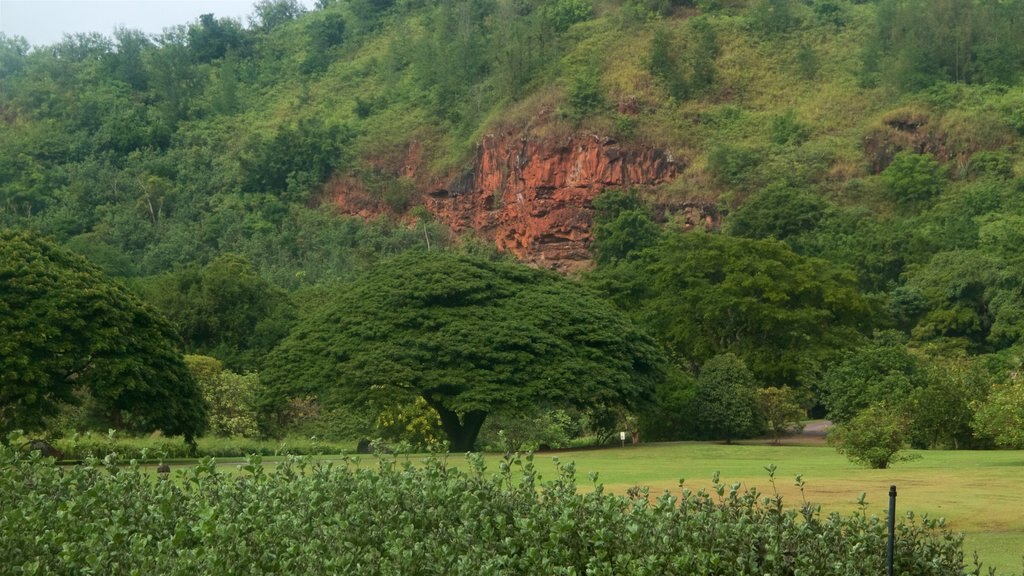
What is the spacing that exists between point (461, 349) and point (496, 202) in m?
47.8

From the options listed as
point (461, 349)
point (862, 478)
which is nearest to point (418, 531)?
point (862, 478)

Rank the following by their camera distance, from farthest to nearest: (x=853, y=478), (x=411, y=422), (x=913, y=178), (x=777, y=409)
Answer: (x=913, y=178) → (x=777, y=409) → (x=411, y=422) → (x=853, y=478)

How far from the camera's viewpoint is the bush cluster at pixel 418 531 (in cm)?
966

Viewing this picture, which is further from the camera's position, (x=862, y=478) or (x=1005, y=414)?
(x=1005, y=414)

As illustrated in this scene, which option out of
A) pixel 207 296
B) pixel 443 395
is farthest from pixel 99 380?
pixel 207 296

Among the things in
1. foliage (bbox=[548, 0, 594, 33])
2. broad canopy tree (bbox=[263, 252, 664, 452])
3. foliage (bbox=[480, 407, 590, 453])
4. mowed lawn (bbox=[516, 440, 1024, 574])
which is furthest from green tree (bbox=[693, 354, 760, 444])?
foliage (bbox=[548, 0, 594, 33])

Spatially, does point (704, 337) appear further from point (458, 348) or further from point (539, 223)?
point (539, 223)

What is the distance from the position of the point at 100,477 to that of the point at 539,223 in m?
71.0

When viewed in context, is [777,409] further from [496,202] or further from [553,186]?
[496,202]

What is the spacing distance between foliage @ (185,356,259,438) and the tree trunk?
6304mm

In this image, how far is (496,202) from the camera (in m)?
86.3

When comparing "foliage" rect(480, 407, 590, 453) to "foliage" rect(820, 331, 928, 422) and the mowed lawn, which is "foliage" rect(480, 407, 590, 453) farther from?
"foliage" rect(820, 331, 928, 422)

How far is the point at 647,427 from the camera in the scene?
45625 mm

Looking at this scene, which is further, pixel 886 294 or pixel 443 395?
pixel 886 294
